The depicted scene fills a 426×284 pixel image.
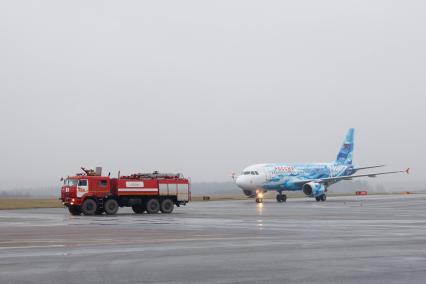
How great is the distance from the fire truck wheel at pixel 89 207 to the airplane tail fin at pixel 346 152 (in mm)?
42957

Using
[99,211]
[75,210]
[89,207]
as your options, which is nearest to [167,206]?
[99,211]

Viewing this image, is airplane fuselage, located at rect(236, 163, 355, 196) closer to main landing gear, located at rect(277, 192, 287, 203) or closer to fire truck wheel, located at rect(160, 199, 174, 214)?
main landing gear, located at rect(277, 192, 287, 203)

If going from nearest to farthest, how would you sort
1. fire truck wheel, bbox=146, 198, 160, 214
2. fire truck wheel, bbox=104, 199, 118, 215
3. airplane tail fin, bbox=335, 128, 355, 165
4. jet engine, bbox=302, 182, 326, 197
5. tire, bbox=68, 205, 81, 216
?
tire, bbox=68, 205, 81, 216 → fire truck wheel, bbox=104, 199, 118, 215 → fire truck wheel, bbox=146, 198, 160, 214 → jet engine, bbox=302, 182, 326, 197 → airplane tail fin, bbox=335, 128, 355, 165

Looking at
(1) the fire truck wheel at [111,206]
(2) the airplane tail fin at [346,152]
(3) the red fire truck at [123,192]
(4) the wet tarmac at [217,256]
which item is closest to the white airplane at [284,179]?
(2) the airplane tail fin at [346,152]

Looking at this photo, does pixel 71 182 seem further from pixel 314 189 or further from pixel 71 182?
pixel 314 189

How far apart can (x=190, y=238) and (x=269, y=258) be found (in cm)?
738

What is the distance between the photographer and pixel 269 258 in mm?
17641

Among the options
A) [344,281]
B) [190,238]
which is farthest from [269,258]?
[190,238]

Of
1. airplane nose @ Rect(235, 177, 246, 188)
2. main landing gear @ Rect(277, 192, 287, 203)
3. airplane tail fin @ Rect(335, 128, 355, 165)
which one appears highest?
airplane tail fin @ Rect(335, 128, 355, 165)

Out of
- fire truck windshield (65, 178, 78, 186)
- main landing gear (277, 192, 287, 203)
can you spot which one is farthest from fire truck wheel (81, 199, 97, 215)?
main landing gear (277, 192, 287, 203)

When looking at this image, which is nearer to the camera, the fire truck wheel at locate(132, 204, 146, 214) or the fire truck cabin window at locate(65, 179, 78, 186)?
the fire truck cabin window at locate(65, 179, 78, 186)

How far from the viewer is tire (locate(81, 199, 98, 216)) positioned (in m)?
48.5

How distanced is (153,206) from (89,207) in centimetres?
488

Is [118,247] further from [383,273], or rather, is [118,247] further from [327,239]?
[383,273]
